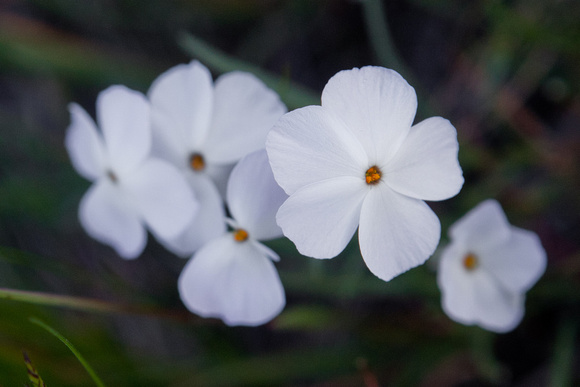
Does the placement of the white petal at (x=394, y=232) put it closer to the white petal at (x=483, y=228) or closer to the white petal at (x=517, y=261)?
the white petal at (x=483, y=228)

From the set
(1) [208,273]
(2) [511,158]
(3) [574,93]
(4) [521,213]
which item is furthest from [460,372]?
(1) [208,273]

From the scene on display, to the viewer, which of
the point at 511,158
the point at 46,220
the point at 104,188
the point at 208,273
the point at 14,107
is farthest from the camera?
the point at 14,107

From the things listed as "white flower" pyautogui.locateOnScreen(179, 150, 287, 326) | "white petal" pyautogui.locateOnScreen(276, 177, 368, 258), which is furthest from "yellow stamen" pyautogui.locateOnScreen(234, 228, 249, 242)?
"white petal" pyautogui.locateOnScreen(276, 177, 368, 258)

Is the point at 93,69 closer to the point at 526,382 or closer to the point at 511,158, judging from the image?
the point at 511,158

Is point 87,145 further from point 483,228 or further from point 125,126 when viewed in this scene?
point 483,228

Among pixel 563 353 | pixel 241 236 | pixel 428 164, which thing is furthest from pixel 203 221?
pixel 563 353

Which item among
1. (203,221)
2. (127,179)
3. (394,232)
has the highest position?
(127,179)

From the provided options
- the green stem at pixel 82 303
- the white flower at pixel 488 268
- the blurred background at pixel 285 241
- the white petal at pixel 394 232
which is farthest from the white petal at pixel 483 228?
the green stem at pixel 82 303
